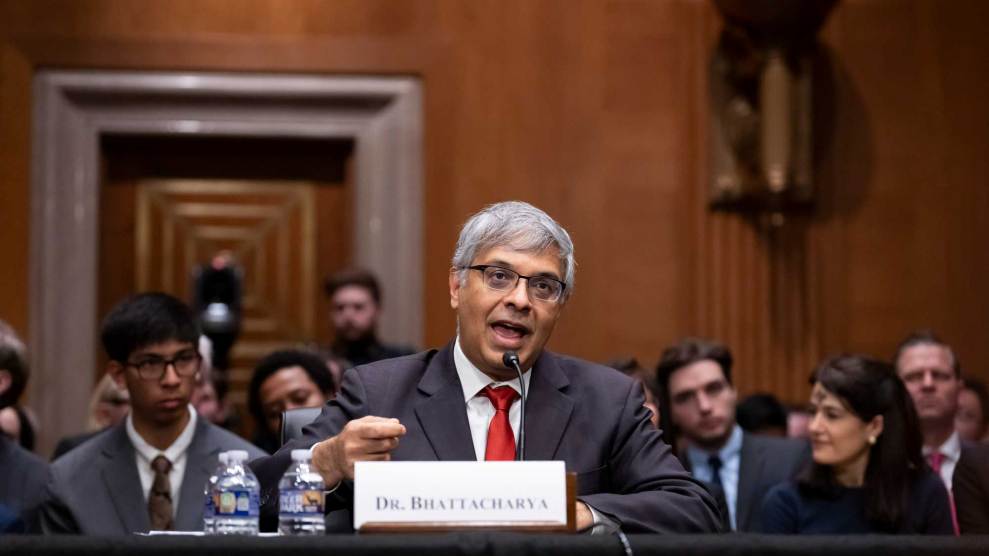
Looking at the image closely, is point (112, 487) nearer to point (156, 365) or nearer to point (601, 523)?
point (156, 365)

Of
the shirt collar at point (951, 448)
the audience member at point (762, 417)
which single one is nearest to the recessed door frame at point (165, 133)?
the audience member at point (762, 417)

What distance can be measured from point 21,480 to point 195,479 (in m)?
0.55

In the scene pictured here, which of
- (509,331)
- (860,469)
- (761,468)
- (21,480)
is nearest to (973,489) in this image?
(860,469)

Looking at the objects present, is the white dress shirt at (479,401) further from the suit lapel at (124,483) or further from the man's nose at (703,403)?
the man's nose at (703,403)

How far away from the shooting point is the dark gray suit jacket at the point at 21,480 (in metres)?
4.28

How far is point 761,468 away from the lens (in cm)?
514

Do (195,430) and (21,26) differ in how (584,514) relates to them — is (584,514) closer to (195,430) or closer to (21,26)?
(195,430)

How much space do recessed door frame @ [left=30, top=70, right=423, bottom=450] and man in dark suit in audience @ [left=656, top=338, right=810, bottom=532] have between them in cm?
198

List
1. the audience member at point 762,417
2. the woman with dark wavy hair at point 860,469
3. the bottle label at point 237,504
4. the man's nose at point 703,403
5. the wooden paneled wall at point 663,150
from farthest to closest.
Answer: the wooden paneled wall at point 663,150 < the audience member at point 762,417 < the man's nose at point 703,403 < the woman with dark wavy hair at point 860,469 < the bottle label at point 237,504

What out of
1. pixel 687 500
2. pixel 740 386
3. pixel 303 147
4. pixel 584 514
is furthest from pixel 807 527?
pixel 303 147

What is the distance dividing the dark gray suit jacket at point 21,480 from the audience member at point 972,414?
11.9ft

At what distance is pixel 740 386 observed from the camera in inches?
280

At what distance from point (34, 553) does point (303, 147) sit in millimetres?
5107

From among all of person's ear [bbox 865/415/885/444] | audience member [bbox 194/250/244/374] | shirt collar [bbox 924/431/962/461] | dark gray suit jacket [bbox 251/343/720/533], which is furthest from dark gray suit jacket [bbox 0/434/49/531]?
shirt collar [bbox 924/431/962/461]
